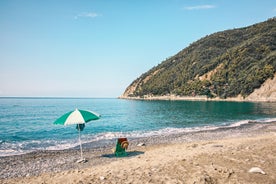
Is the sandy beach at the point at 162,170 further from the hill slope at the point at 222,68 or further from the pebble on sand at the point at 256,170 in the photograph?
the hill slope at the point at 222,68

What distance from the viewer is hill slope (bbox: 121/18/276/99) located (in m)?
106

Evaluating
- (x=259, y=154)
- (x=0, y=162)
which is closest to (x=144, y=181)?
(x=259, y=154)

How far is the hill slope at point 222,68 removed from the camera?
4173 inches

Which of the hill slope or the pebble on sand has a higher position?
the hill slope

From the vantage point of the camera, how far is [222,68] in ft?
410

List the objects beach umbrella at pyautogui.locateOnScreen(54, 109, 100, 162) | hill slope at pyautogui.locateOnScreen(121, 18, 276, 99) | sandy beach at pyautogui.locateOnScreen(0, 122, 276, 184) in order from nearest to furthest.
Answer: sandy beach at pyautogui.locateOnScreen(0, 122, 276, 184), beach umbrella at pyautogui.locateOnScreen(54, 109, 100, 162), hill slope at pyautogui.locateOnScreen(121, 18, 276, 99)

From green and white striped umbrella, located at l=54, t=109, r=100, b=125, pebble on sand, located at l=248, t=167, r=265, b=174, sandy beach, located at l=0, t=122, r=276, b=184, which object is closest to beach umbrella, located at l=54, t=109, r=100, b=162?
green and white striped umbrella, located at l=54, t=109, r=100, b=125

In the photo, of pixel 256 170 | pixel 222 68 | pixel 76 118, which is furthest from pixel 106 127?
pixel 222 68

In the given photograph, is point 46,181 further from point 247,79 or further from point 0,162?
point 247,79

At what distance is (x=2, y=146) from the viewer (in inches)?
Answer: 819

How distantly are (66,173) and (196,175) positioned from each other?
6.00 m

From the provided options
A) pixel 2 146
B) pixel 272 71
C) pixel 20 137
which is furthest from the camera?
pixel 272 71

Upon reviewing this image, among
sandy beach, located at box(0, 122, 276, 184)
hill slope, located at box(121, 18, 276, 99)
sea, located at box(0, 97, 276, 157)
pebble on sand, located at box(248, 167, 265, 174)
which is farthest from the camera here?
hill slope, located at box(121, 18, 276, 99)

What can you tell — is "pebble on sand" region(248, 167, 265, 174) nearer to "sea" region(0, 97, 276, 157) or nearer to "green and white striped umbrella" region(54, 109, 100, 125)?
"green and white striped umbrella" region(54, 109, 100, 125)
